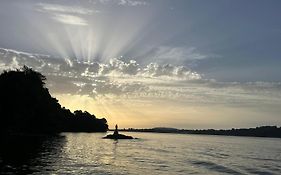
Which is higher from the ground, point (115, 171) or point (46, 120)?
point (46, 120)

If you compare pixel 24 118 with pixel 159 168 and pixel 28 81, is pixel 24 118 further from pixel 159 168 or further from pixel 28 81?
pixel 159 168

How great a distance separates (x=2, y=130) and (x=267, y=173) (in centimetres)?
9217

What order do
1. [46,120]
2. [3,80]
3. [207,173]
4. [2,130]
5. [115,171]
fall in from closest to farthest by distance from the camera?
[115,171], [207,173], [2,130], [3,80], [46,120]

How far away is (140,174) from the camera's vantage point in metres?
51.7

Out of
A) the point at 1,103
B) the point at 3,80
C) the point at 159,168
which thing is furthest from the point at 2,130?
the point at 159,168

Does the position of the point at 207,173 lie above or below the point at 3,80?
below

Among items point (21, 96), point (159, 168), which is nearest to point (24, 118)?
point (21, 96)

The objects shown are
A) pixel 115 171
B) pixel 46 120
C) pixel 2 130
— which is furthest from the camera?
pixel 46 120

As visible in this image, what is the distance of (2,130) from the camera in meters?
132

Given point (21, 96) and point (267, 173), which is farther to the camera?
point (21, 96)

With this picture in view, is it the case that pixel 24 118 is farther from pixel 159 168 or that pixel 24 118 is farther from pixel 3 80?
pixel 159 168

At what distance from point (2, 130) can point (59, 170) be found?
293 ft

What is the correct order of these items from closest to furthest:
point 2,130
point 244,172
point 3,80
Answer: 1. point 244,172
2. point 2,130
3. point 3,80

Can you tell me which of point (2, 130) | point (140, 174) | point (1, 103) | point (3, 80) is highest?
point (3, 80)
